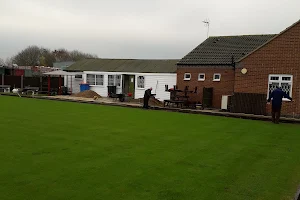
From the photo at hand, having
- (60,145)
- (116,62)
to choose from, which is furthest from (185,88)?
(60,145)

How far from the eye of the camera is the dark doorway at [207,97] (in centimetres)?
2034

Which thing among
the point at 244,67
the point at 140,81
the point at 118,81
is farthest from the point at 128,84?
the point at 244,67

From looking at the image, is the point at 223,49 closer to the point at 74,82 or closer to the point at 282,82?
the point at 282,82

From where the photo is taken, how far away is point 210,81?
69.8ft

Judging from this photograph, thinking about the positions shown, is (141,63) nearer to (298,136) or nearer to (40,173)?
(298,136)

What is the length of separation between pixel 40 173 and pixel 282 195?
13.3ft

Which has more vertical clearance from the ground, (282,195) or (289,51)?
(289,51)

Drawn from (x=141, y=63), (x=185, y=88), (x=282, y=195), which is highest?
(x=141, y=63)

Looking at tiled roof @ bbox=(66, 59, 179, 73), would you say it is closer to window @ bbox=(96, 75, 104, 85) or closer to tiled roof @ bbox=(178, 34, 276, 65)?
window @ bbox=(96, 75, 104, 85)

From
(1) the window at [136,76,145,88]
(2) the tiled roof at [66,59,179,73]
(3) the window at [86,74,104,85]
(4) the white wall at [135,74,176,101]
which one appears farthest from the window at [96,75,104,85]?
(4) the white wall at [135,74,176,101]

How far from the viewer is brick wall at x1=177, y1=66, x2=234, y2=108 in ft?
67.5

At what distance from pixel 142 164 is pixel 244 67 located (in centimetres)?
1430

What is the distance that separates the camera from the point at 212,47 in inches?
903

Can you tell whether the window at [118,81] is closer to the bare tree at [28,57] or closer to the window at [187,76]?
the window at [187,76]
